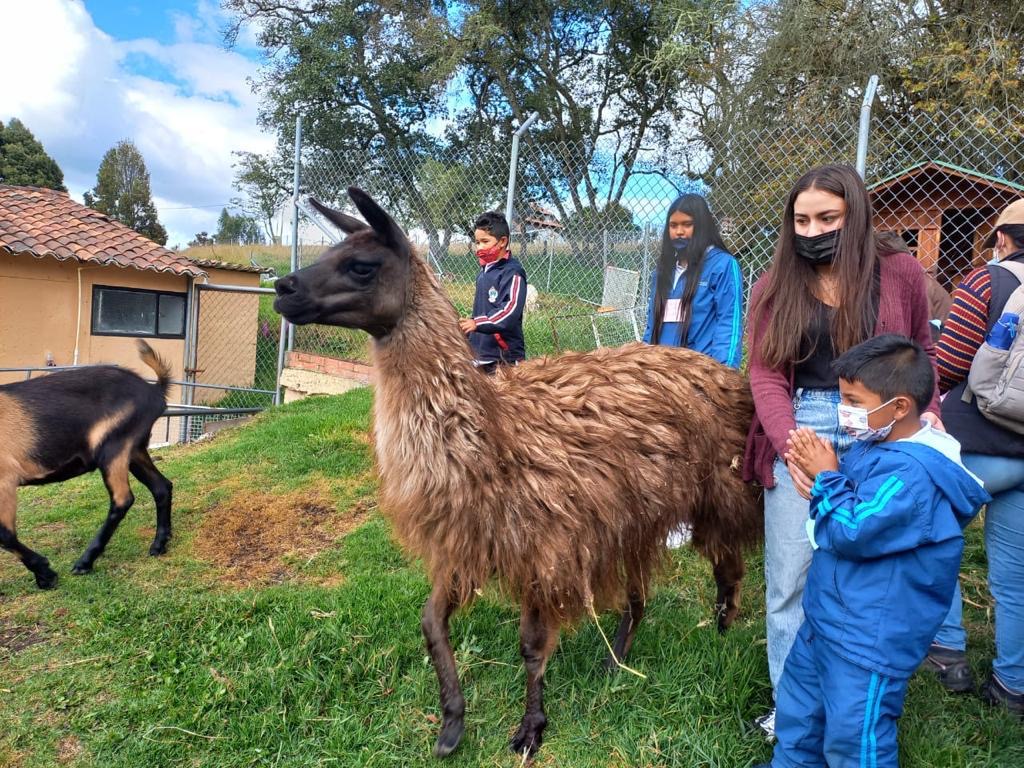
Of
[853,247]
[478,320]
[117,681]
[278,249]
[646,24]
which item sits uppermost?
[646,24]

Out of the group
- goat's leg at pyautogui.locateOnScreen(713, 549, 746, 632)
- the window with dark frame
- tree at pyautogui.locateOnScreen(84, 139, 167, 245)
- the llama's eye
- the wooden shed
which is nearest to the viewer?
the llama's eye

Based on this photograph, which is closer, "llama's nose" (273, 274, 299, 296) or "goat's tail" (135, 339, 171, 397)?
"llama's nose" (273, 274, 299, 296)

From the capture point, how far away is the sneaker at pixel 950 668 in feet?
9.04

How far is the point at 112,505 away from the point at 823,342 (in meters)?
4.68

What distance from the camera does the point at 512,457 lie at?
99.5 inches

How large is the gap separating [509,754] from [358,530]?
2.46m

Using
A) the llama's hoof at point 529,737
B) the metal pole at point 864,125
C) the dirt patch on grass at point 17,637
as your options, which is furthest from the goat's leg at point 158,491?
the metal pole at point 864,125

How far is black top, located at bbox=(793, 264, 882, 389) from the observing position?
89.3 inches

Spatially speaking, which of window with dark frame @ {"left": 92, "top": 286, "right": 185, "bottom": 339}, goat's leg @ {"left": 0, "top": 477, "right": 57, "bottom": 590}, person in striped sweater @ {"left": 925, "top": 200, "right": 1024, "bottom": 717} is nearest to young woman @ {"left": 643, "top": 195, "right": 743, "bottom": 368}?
person in striped sweater @ {"left": 925, "top": 200, "right": 1024, "bottom": 717}

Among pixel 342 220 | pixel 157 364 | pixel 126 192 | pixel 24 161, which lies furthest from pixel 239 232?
pixel 126 192

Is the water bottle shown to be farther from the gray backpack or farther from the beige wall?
the beige wall

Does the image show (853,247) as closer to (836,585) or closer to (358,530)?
(836,585)

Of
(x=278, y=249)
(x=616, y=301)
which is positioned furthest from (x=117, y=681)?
(x=278, y=249)

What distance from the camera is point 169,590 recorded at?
3.98 metres
